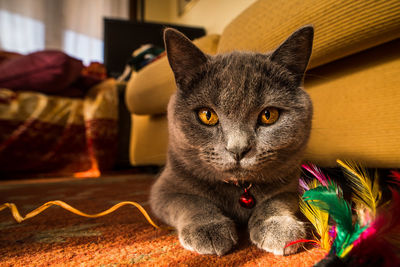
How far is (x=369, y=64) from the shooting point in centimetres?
84

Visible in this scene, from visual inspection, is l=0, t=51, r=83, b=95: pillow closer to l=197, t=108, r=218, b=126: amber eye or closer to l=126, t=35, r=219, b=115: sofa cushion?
l=126, t=35, r=219, b=115: sofa cushion

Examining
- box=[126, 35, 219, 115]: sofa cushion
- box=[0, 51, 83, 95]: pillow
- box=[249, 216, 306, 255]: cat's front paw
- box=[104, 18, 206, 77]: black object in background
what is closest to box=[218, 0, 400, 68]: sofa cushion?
box=[126, 35, 219, 115]: sofa cushion

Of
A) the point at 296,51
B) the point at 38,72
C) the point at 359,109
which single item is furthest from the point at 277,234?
the point at 38,72

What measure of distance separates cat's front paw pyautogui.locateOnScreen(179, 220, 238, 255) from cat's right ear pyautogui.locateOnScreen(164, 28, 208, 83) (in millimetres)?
393

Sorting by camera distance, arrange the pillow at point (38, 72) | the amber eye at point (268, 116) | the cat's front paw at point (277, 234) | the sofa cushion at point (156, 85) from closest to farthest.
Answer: the cat's front paw at point (277, 234) → the amber eye at point (268, 116) → the sofa cushion at point (156, 85) → the pillow at point (38, 72)

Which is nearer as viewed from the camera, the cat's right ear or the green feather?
the green feather

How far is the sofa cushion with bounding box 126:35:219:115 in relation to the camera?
1384 mm

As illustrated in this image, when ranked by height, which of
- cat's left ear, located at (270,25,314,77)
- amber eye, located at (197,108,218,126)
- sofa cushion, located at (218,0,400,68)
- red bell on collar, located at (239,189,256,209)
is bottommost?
red bell on collar, located at (239,189,256,209)

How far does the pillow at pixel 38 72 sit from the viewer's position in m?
2.12

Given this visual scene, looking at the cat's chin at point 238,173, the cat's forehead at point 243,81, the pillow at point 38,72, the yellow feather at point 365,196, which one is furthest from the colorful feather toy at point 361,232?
the pillow at point 38,72

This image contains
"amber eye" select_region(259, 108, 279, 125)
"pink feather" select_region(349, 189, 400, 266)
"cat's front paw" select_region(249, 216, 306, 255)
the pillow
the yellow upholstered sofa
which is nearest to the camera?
"pink feather" select_region(349, 189, 400, 266)

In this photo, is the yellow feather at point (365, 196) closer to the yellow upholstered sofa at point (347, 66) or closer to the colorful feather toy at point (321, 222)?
the colorful feather toy at point (321, 222)

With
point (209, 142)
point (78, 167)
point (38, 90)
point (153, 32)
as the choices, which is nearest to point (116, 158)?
point (78, 167)

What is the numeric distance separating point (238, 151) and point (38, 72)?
7.41 feet
